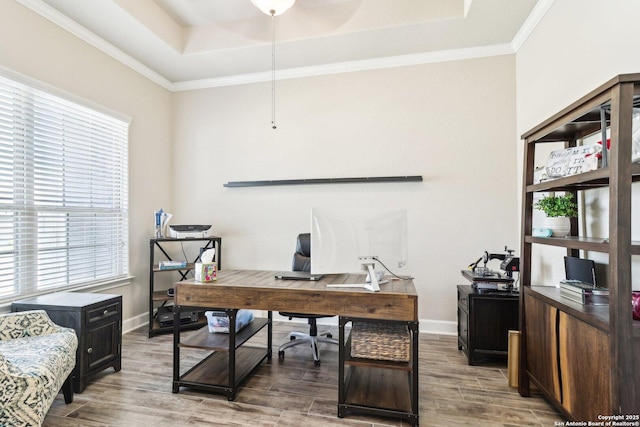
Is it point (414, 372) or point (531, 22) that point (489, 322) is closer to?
point (414, 372)

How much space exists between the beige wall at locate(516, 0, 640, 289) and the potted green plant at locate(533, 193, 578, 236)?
17 cm

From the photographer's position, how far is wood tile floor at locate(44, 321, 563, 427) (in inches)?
73.6

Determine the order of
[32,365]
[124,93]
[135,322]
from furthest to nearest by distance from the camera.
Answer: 1. [135,322]
2. [124,93]
3. [32,365]

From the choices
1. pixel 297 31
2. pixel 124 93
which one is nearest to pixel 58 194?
pixel 124 93

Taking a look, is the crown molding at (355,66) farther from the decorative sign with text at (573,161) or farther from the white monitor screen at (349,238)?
the white monitor screen at (349,238)

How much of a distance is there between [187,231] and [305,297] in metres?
2.11

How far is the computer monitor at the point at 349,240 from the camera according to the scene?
203 cm

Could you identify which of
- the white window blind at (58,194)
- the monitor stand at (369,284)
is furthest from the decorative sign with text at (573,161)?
the white window blind at (58,194)

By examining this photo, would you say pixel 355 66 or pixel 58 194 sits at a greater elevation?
pixel 355 66

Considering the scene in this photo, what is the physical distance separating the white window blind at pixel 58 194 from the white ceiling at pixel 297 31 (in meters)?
0.80

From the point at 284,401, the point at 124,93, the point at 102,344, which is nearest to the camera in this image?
the point at 284,401

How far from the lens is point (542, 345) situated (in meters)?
1.91

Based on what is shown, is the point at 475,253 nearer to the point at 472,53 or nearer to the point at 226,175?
the point at 472,53

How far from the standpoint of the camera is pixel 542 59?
264 cm
